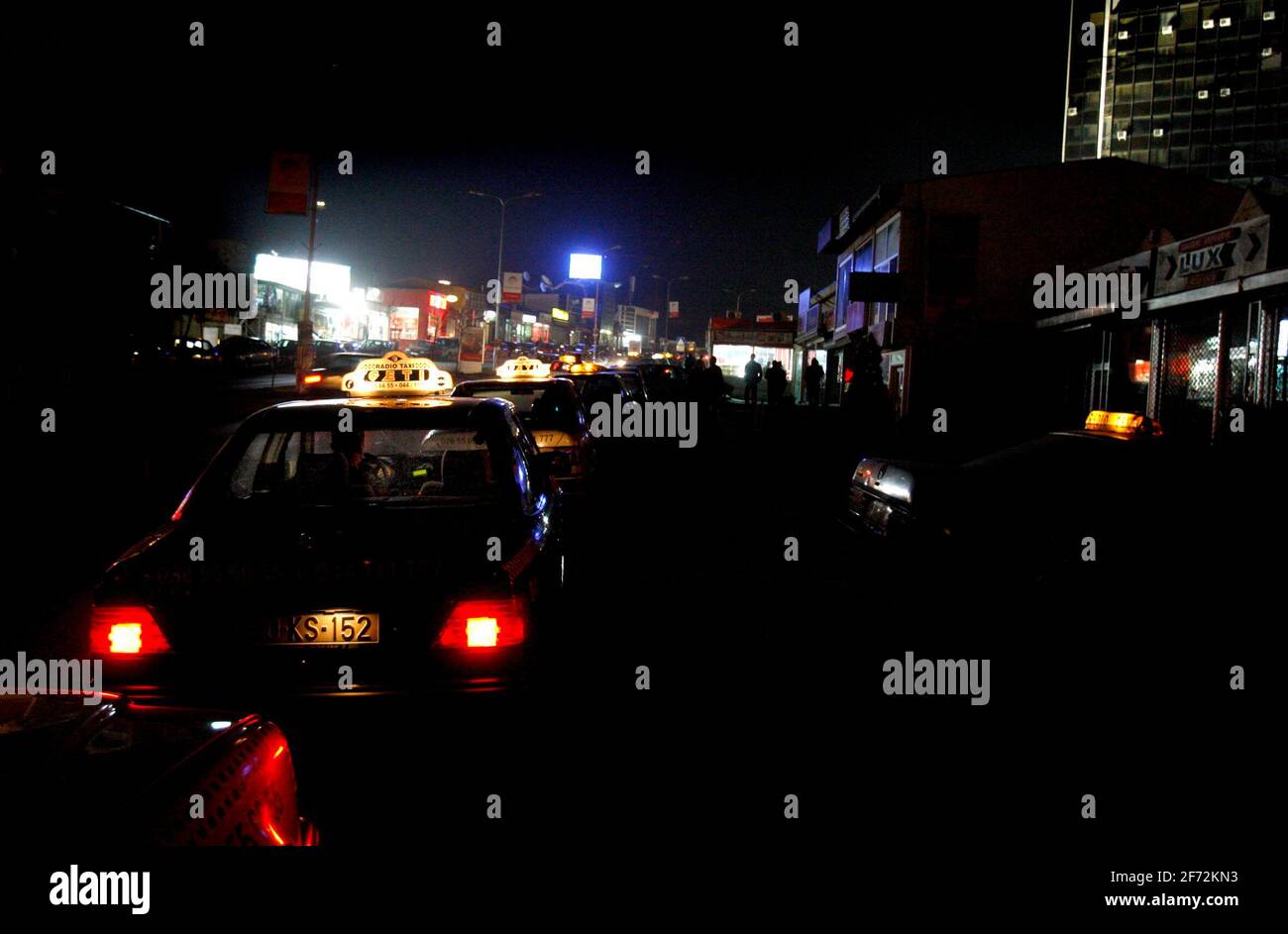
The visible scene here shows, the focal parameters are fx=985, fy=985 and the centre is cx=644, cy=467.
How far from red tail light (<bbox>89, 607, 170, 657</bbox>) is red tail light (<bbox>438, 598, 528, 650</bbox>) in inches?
38.8

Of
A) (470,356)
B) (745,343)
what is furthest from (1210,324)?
(745,343)

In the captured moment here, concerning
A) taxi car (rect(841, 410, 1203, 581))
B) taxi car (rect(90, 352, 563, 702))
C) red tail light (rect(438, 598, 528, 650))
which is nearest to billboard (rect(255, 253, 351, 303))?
taxi car (rect(841, 410, 1203, 581))

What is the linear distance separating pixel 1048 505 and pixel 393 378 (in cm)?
384

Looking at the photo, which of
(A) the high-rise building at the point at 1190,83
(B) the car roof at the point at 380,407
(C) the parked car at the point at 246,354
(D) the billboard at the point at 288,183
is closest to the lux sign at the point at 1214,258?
(B) the car roof at the point at 380,407

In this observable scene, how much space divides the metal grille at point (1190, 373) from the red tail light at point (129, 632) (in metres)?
14.7

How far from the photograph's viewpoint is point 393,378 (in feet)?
18.6

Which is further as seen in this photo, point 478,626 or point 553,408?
point 553,408

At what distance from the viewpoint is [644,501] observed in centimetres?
1318

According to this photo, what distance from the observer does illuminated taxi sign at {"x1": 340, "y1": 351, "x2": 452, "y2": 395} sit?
5527 mm

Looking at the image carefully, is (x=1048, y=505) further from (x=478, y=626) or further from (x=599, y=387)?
(x=599, y=387)
